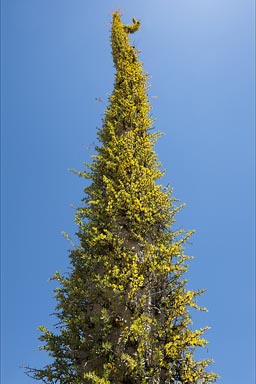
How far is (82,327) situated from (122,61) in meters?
12.0

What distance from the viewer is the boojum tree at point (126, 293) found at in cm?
712

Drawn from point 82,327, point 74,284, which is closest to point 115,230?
point 74,284

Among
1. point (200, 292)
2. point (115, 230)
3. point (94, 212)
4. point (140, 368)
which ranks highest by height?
point (94, 212)

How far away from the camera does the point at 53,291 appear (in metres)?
8.91

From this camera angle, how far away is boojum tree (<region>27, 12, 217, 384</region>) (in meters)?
7.12

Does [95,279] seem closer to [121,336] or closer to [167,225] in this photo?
[121,336]

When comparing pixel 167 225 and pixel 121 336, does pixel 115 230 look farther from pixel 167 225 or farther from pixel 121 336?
pixel 121 336

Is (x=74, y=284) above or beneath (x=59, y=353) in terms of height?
above

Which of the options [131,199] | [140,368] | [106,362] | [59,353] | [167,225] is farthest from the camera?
[167,225]

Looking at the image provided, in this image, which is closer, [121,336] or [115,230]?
[121,336]

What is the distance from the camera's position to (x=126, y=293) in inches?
310

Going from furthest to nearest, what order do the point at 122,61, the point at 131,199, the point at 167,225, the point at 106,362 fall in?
the point at 122,61 < the point at 167,225 < the point at 131,199 < the point at 106,362

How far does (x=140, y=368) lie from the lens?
669 centimetres

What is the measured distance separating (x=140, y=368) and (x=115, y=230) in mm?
3334
